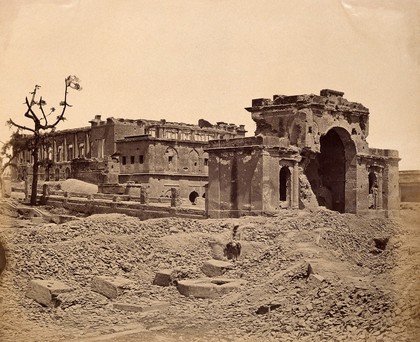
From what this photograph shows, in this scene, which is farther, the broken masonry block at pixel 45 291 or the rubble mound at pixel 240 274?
the broken masonry block at pixel 45 291

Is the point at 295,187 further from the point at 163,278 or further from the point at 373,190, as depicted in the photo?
the point at 163,278

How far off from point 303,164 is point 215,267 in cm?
562

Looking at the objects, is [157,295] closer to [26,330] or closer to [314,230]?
[26,330]

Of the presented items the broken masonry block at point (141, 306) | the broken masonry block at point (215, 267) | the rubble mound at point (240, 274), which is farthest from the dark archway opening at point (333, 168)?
the broken masonry block at point (141, 306)

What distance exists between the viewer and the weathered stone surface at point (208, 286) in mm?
9992

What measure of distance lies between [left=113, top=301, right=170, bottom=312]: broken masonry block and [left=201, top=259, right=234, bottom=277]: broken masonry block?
3.40ft

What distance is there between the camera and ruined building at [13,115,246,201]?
831 inches

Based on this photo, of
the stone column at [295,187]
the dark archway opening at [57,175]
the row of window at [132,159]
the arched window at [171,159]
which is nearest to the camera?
the stone column at [295,187]

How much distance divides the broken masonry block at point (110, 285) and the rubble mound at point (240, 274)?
0.08 metres

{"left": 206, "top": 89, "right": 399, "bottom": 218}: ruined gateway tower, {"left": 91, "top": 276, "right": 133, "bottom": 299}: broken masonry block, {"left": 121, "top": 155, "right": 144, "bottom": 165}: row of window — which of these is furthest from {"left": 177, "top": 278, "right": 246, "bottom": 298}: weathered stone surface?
{"left": 121, "top": 155, "right": 144, "bottom": 165}: row of window

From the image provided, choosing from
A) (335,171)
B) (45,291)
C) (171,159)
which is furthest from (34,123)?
(171,159)

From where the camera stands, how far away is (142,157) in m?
24.2

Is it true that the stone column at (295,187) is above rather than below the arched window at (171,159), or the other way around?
below

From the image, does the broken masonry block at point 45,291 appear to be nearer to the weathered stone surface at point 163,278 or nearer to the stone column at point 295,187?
the weathered stone surface at point 163,278
